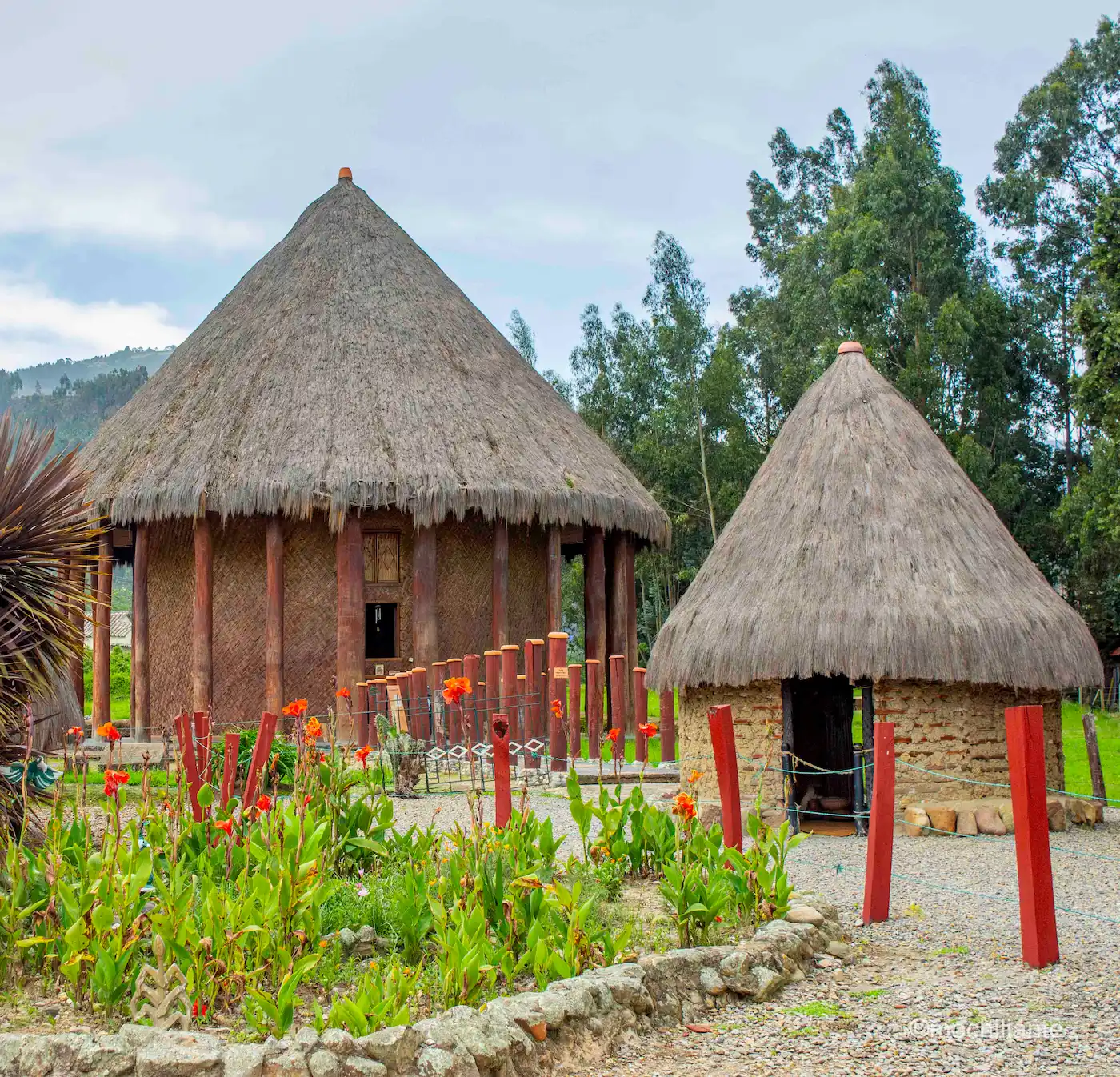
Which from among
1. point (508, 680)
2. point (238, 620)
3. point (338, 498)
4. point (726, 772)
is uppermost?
point (338, 498)

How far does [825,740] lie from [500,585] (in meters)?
4.89

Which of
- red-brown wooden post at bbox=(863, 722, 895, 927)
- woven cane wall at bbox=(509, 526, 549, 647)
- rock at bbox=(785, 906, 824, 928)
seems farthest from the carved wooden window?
rock at bbox=(785, 906, 824, 928)

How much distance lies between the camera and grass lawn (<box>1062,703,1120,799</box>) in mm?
15391

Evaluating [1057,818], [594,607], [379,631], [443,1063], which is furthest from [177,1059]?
[379,631]

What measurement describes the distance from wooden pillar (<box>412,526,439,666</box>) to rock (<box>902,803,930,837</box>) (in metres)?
7.31

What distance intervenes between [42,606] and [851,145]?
114 feet

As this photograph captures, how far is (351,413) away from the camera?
16.4m

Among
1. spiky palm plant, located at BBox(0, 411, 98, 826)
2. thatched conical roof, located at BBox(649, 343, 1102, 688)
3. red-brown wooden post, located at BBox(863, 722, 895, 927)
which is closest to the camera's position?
spiky palm plant, located at BBox(0, 411, 98, 826)

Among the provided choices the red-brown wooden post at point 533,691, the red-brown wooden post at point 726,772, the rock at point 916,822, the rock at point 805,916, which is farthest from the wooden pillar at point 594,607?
the rock at point 805,916

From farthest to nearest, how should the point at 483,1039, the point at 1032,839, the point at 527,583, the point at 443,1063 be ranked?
the point at 527,583 < the point at 1032,839 < the point at 483,1039 < the point at 443,1063

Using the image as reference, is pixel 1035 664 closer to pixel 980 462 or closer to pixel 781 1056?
pixel 781 1056

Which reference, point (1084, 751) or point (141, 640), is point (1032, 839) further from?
point (1084, 751)

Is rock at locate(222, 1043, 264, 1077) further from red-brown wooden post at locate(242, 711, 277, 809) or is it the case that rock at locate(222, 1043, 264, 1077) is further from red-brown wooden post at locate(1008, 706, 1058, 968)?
red-brown wooden post at locate(1008, 706, 1058, 968)

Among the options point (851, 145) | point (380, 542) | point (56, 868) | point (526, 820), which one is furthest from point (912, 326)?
point (56, 868)
